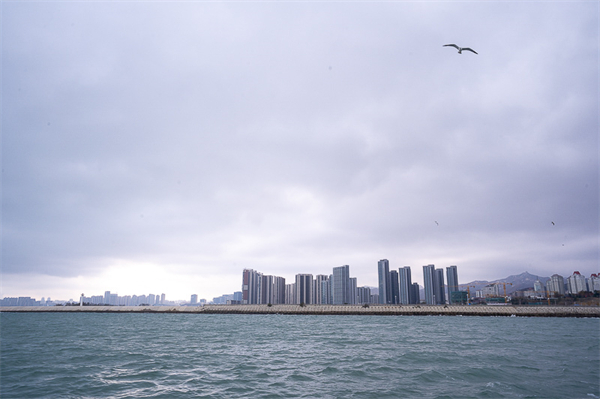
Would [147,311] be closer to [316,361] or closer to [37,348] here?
[37,348]

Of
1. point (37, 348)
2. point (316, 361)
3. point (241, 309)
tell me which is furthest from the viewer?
point (241, 309)

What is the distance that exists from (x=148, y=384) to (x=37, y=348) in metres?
23.6

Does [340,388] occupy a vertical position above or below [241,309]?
above

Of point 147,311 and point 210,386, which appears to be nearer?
A: point 210,386

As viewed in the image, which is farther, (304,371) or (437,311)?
(437,311)

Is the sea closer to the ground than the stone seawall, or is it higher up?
higher up

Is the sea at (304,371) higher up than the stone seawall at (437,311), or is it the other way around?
the sea at (304,371)

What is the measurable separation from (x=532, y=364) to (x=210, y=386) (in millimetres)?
22744

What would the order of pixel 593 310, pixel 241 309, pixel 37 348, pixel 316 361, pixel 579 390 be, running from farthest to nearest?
pixel 241 309, pixel 593 310, pixel 37 348, pixel 316 361, pixel 579 390

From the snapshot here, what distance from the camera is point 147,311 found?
146 metres

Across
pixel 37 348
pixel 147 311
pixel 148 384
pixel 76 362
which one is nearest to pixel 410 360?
pixel 148 384

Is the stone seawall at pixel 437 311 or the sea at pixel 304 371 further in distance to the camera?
the stone seawall at pixel 437 311

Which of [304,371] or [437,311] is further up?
[304,371]

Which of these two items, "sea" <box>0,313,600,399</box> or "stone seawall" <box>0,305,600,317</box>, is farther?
"stone seawall" <box>0,305,600,317</box>
